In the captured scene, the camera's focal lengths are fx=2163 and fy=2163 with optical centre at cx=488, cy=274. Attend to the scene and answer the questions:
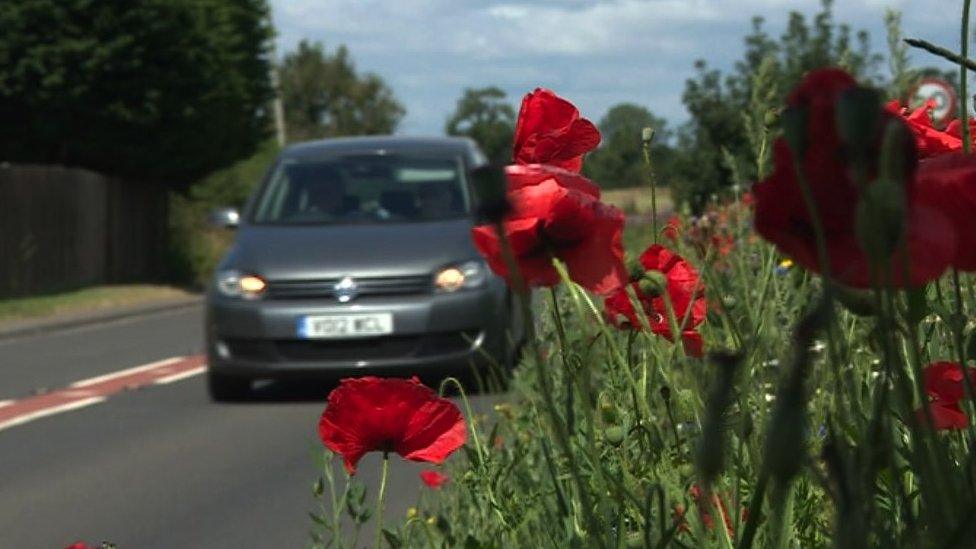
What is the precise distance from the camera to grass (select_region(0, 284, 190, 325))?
2422 cm

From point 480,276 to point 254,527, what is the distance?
4.42m

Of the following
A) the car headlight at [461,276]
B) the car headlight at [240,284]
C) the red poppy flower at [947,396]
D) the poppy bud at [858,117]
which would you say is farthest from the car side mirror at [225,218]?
the poppy bud at [858,117]

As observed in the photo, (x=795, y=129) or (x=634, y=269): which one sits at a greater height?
(x=795, y=129)

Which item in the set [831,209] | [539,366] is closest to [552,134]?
[539,366]

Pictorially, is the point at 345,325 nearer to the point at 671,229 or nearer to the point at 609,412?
the point at 671,229

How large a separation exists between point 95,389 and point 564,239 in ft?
39.3

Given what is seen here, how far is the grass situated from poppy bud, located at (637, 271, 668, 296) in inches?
813

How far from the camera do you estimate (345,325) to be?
37.0 feet

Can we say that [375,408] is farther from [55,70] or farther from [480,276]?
[55,70]

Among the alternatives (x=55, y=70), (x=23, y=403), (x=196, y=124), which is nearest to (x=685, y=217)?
(x=23, y=403)

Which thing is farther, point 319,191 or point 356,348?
point 319,191

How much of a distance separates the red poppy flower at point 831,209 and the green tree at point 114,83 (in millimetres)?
30216

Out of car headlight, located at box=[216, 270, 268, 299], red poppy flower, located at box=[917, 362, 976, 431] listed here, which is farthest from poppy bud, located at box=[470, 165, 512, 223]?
car headlight, located at box=[216, 270, 268, 299]

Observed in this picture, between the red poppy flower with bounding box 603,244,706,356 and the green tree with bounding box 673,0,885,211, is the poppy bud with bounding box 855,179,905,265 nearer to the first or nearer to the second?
the red poppy flower with bounding box 603,244,706,356
